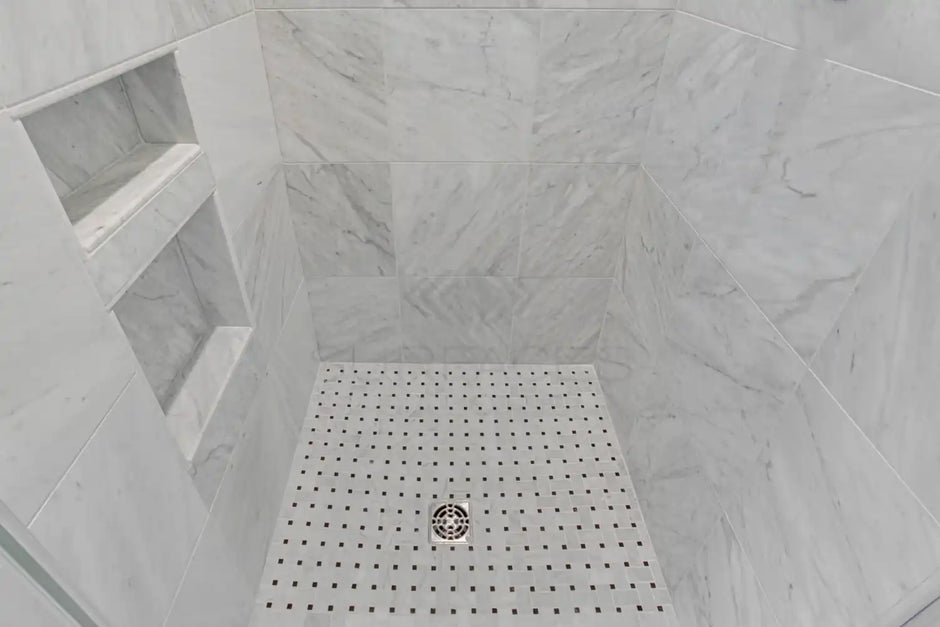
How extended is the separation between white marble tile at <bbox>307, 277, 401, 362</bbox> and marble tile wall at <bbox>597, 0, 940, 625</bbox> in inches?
38.9

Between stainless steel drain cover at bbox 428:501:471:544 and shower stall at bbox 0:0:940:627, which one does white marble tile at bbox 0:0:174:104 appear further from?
stainless steel drain cover at bbox 428:501:471:544

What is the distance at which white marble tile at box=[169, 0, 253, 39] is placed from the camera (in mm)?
1026

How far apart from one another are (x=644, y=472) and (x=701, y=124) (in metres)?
1.00

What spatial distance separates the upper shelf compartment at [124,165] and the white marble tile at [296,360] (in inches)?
26.0

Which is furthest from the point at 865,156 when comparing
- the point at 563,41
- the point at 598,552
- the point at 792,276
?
the point at 598,552

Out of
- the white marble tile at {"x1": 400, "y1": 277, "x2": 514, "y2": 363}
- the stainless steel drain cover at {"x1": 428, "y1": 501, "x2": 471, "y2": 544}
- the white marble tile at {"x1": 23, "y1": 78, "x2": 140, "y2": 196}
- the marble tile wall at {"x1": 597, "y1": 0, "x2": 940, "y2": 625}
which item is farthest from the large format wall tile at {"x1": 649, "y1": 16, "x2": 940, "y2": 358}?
the white marble tile at {"x1": 23, "y1": 78, "x2": 140, "y2": 196}

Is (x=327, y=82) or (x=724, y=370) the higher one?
(x=327, y=82)

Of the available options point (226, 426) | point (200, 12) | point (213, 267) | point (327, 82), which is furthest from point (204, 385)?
point (327, 82)

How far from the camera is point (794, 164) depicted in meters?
0.94

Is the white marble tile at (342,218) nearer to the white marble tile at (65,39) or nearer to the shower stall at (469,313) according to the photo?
the shower stall at (469,313)

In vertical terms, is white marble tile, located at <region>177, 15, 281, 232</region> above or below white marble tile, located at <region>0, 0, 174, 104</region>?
below

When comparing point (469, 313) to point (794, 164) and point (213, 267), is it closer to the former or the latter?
point (213, 267)

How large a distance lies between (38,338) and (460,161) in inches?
49.8

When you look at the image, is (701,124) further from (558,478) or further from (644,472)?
(558,478)
